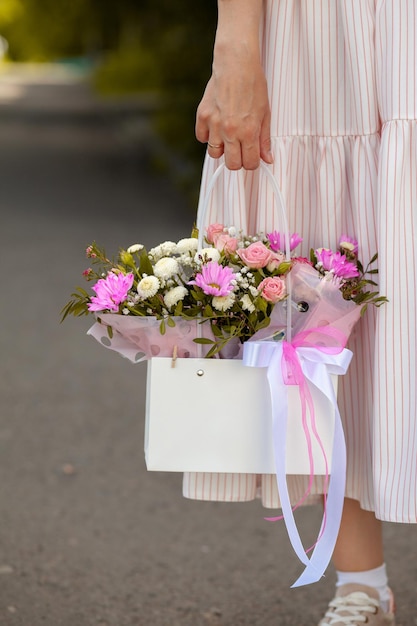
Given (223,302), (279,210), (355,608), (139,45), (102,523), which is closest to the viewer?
(223,302)

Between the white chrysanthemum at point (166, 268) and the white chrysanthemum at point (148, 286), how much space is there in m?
0.03

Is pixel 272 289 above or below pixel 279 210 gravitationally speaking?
below

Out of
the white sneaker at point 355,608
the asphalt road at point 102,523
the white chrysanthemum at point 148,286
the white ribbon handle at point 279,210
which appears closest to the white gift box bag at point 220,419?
the white ribbon handle at point 279,210

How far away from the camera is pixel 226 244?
1.91 m

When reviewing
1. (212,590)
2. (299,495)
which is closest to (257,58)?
(299,495)

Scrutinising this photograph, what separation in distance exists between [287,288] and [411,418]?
0.33m

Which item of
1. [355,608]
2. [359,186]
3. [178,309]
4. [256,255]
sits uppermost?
[359,186]

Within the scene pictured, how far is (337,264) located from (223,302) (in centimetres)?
23

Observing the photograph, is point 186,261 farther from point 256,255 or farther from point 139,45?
point 139,45

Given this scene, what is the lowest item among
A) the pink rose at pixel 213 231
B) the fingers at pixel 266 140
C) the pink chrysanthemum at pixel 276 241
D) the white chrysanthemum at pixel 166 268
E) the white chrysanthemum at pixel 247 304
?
the white chrysanthemum at pixel 247 304

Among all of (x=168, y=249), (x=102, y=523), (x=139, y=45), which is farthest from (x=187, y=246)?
(x=139, y=45)

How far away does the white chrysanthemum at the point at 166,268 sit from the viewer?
6.11 ft

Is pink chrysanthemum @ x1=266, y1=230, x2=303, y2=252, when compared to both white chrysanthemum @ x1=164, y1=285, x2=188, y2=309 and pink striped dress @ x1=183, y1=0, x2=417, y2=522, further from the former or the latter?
white chrysanthemum @ x1=164, y1=285, x2=188, y2=309

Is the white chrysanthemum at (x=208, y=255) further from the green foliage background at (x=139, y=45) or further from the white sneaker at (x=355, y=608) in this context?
the green foliage background at (x=139, y=45)
